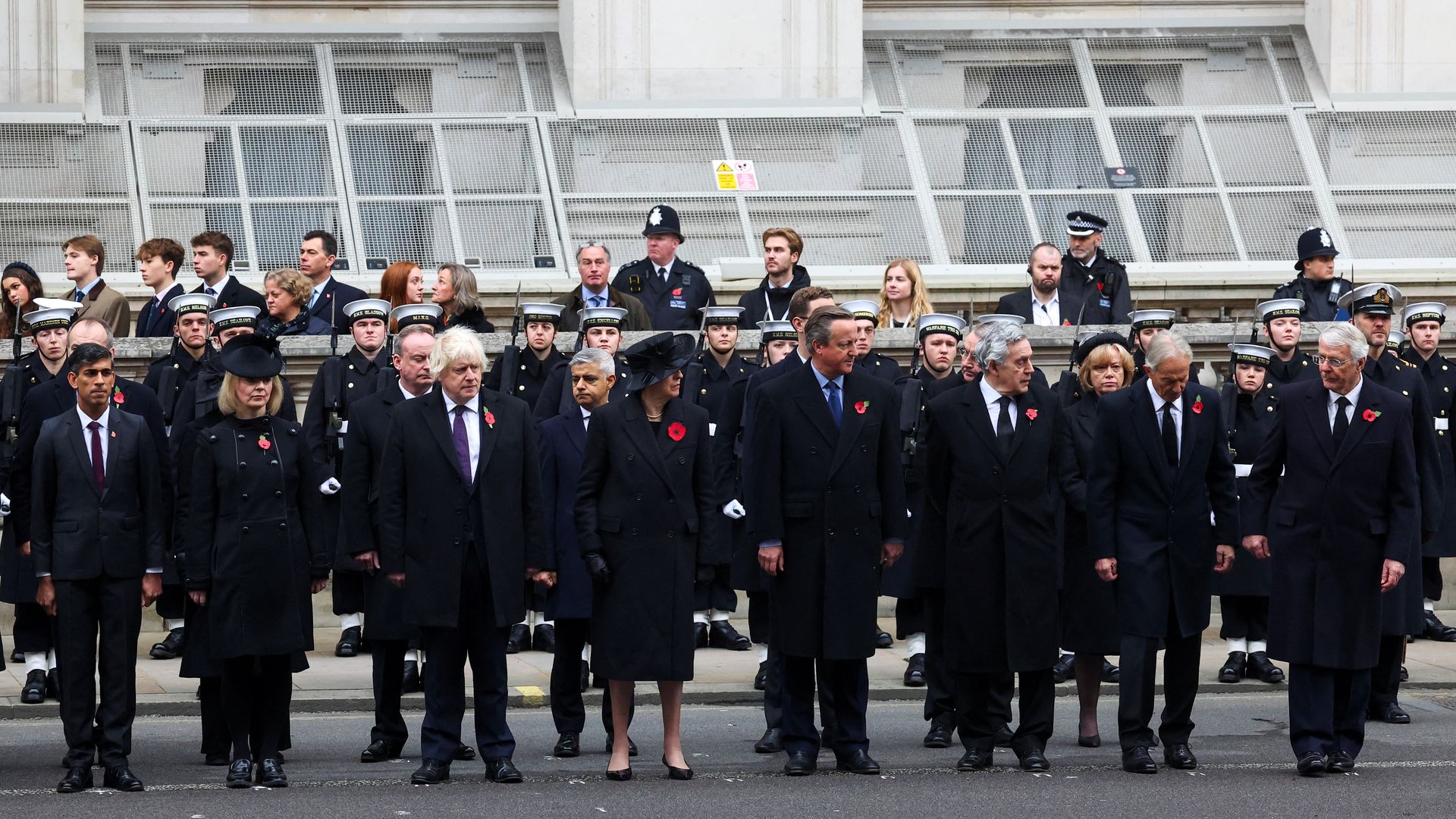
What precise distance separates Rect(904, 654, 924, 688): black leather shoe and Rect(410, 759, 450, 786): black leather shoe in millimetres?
3548

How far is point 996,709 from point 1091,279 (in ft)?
18.2

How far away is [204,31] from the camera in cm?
1984

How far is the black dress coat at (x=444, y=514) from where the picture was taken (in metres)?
9.59

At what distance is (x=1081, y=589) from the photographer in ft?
34.3

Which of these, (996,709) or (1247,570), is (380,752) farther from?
(1247,570)

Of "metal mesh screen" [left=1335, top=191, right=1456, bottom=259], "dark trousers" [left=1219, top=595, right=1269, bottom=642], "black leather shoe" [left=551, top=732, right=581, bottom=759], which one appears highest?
"metal mesh screen" [left=1335, top=191, right=1456, bottom=259]

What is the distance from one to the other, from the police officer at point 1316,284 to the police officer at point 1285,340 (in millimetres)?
1805

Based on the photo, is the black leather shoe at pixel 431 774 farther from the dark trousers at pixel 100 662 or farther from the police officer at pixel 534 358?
the police officer at pixel 534 358

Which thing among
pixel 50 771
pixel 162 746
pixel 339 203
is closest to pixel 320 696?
pixel 162 746

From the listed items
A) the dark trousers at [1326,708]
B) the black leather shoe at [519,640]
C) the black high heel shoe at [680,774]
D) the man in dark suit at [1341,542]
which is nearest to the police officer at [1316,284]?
the man in dark suit at [1341,542]

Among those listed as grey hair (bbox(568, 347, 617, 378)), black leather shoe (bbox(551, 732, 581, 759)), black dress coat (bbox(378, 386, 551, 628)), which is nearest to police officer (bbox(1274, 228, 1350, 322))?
grey hair (bbox(568, 347, 617, 378))

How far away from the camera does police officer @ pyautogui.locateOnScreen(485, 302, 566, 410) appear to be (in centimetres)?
1298

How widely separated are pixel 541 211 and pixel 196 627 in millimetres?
9944

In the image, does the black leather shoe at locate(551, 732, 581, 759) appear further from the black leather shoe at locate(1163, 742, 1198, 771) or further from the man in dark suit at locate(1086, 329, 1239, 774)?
the black leather shoe at locate(1163, 742, 1198, 771)
